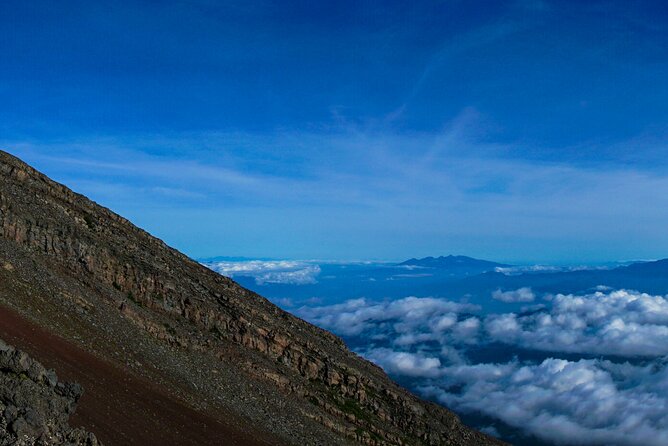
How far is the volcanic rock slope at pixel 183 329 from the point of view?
5603 cm

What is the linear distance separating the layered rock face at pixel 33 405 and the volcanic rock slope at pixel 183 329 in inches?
345

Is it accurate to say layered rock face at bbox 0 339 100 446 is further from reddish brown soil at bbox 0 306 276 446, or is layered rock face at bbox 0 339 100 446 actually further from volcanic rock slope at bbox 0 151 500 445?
volcanic rock slope at bbox 0 151 500 445

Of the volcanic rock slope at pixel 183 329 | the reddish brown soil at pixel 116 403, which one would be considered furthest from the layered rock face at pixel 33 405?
the volcanic rock slope at pixel 183 329

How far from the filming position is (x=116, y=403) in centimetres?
3969

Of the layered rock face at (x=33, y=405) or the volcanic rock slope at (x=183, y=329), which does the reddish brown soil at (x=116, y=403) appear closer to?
the volcanic rock slope at (x=183, y=329)

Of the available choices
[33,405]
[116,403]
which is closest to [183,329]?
[116,403]

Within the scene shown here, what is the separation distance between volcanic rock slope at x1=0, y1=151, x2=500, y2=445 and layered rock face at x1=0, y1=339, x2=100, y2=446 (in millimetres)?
8772

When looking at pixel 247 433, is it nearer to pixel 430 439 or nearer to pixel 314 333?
pixel 430 439

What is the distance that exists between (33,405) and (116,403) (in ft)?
56.8

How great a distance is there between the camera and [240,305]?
93125 millimetres

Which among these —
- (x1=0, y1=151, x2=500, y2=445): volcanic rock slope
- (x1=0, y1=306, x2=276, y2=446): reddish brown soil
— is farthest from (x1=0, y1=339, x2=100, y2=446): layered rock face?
(x1=0, y1=151, x2=500, y2=445): volcanic rock slope

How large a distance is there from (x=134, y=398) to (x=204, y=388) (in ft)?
55.7

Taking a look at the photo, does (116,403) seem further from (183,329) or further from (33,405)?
(183,329)

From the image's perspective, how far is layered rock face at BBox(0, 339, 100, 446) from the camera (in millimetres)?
22078
